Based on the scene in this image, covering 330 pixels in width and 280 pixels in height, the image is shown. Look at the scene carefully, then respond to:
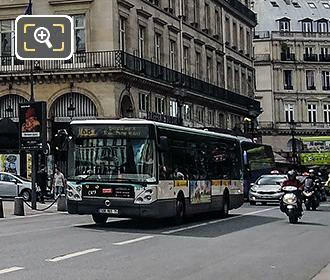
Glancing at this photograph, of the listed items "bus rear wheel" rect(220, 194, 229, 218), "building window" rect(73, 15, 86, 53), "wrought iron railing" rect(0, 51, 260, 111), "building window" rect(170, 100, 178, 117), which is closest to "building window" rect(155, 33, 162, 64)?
"wrought iron railing" rect(0, 51, 260, 111)

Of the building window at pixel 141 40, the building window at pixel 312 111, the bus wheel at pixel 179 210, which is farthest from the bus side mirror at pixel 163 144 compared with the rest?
the building window at pixel 312 111

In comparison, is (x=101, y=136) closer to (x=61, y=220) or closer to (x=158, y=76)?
(x=61, y=220)

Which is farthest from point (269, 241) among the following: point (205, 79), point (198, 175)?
point (205, 79)

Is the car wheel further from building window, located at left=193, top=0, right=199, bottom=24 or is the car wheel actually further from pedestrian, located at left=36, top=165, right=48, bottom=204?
building window, located at left=193, top=0, right=199, bottom=24

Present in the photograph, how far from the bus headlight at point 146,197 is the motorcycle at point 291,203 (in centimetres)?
548

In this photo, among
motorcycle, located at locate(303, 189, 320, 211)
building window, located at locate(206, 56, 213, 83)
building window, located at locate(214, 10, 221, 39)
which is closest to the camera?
motorcycle, located at locate(303, 189, 320, 211)

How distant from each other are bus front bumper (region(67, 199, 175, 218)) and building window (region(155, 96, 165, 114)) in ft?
91.3

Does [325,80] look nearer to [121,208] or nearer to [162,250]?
[121,208]

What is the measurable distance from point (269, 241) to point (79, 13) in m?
28.1

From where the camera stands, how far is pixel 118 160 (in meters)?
19.4

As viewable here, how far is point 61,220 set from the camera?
80.0 ft

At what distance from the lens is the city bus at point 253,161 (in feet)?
147

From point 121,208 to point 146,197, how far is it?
0.76 m

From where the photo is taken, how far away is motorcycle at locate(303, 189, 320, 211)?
30.8 m
